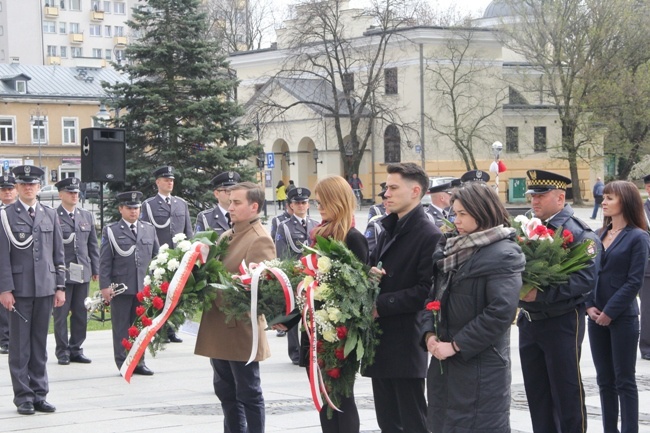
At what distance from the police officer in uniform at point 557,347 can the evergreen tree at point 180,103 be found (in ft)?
67.7

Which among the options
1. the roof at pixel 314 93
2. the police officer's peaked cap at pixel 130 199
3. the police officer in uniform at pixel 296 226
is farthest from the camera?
the roof at pixel 314 93

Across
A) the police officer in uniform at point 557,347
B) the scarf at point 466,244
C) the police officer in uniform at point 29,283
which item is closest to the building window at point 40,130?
the police officer in uniform at point 29,283

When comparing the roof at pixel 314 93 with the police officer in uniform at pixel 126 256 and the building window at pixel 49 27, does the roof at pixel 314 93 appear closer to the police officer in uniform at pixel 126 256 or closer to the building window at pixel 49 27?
the police officer in uniform at pixel 126 256

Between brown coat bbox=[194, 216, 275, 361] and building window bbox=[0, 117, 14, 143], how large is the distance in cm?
7095

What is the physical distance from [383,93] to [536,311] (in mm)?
53304

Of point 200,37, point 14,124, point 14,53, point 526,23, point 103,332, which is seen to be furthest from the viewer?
point 14,53

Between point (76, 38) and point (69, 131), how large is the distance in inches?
1450

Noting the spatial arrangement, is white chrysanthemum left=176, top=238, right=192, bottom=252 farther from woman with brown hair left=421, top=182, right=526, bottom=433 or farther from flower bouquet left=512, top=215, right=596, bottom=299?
flower bouquet left=512, top=215, right=596, bottom=299

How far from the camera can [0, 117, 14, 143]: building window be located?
74.2m

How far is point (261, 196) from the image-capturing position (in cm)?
728


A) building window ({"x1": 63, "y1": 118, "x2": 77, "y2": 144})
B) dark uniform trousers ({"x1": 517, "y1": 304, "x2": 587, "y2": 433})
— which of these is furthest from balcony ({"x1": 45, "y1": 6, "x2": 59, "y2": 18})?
dark uniform trousers ({"x1": 517, "y1": 304, "x2": 587, "y2": 433})

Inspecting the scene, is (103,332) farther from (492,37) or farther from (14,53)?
(14,53)

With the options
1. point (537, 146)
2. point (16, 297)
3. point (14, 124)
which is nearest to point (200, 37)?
point (16, 297)

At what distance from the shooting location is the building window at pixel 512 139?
60.8 m
